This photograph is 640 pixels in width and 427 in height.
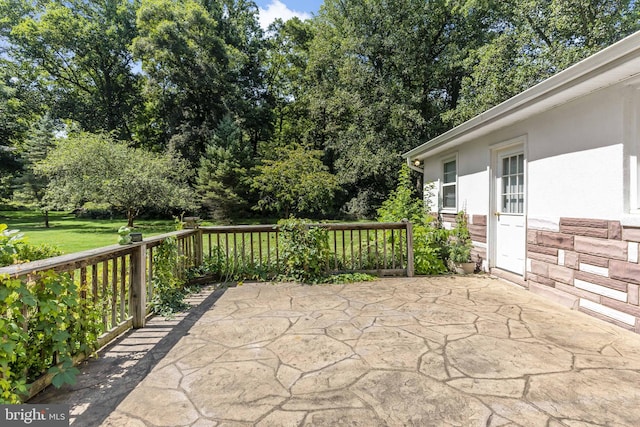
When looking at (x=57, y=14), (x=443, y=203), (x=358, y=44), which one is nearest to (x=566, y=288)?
(x=443, y=203)

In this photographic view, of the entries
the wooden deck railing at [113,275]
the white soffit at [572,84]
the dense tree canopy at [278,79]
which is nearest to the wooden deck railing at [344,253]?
the wooden deck railing at [113,275]

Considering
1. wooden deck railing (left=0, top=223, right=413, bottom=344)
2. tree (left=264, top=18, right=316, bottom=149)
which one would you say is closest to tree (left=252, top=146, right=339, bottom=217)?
tree (left=264, top=18, right=316, bottom=149)

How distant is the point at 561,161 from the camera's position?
143 inches

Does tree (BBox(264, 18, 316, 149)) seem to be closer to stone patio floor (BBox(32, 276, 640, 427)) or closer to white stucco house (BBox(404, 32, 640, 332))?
white stucco house (BBox(404, 32, 640, 332))

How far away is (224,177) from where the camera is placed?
48.8ft

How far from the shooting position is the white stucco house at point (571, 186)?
285 centimetres

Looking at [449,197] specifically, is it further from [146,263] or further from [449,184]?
[146,263]

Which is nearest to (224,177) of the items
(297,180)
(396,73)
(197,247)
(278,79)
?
(297,180)

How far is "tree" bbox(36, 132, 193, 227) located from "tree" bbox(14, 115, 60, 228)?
14.2 ft

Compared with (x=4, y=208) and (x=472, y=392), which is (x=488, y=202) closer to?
(x=472, y=392)

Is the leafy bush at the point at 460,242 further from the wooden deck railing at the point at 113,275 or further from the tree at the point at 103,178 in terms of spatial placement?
the tree at the point at 103,178

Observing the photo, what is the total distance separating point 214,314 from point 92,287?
122 cm

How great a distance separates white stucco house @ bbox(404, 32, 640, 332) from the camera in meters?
2.85

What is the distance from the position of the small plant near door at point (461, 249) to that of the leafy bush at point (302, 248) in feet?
7.22
